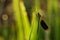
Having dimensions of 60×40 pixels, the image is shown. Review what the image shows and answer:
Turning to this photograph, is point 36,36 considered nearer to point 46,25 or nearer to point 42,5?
point 46,25

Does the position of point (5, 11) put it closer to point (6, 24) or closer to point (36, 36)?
point (6, 24)

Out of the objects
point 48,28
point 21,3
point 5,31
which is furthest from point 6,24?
point 48,28

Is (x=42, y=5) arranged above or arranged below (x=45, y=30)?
above

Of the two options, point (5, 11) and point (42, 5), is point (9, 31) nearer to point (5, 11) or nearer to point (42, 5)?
point (5, 11)

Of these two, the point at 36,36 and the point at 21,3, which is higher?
the point at 21,3

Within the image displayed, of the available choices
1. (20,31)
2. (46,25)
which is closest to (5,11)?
(20,31)

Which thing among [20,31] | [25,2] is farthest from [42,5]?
[20,31]

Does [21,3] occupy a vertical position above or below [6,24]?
above
